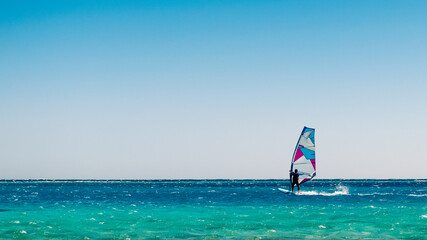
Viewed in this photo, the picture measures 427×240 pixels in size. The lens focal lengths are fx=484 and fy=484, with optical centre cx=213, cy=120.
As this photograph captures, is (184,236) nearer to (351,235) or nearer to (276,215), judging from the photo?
(351,235)

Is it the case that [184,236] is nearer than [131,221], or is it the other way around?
[184,236]

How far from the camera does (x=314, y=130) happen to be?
46.8 m

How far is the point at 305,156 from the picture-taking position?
47.7 metres

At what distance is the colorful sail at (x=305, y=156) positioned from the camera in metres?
46.8

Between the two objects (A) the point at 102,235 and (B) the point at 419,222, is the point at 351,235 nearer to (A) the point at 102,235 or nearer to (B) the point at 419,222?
(B) the point at 419,222

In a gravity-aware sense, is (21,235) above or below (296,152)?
below

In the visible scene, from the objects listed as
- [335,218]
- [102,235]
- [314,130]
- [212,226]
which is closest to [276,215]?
[335,218]

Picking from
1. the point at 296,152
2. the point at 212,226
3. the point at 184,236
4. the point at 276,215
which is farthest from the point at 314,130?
the point at 184,236

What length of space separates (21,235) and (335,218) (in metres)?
18.5

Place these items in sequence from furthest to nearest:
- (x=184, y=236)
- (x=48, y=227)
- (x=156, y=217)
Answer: (x=156, y=217), (x=48, y=227), (x=184, y=236)

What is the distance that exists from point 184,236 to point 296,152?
2627 cm

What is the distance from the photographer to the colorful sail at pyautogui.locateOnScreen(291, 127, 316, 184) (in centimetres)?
4675

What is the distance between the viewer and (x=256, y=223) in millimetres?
28156

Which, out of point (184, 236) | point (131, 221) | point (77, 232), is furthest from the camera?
point (131, 221)
